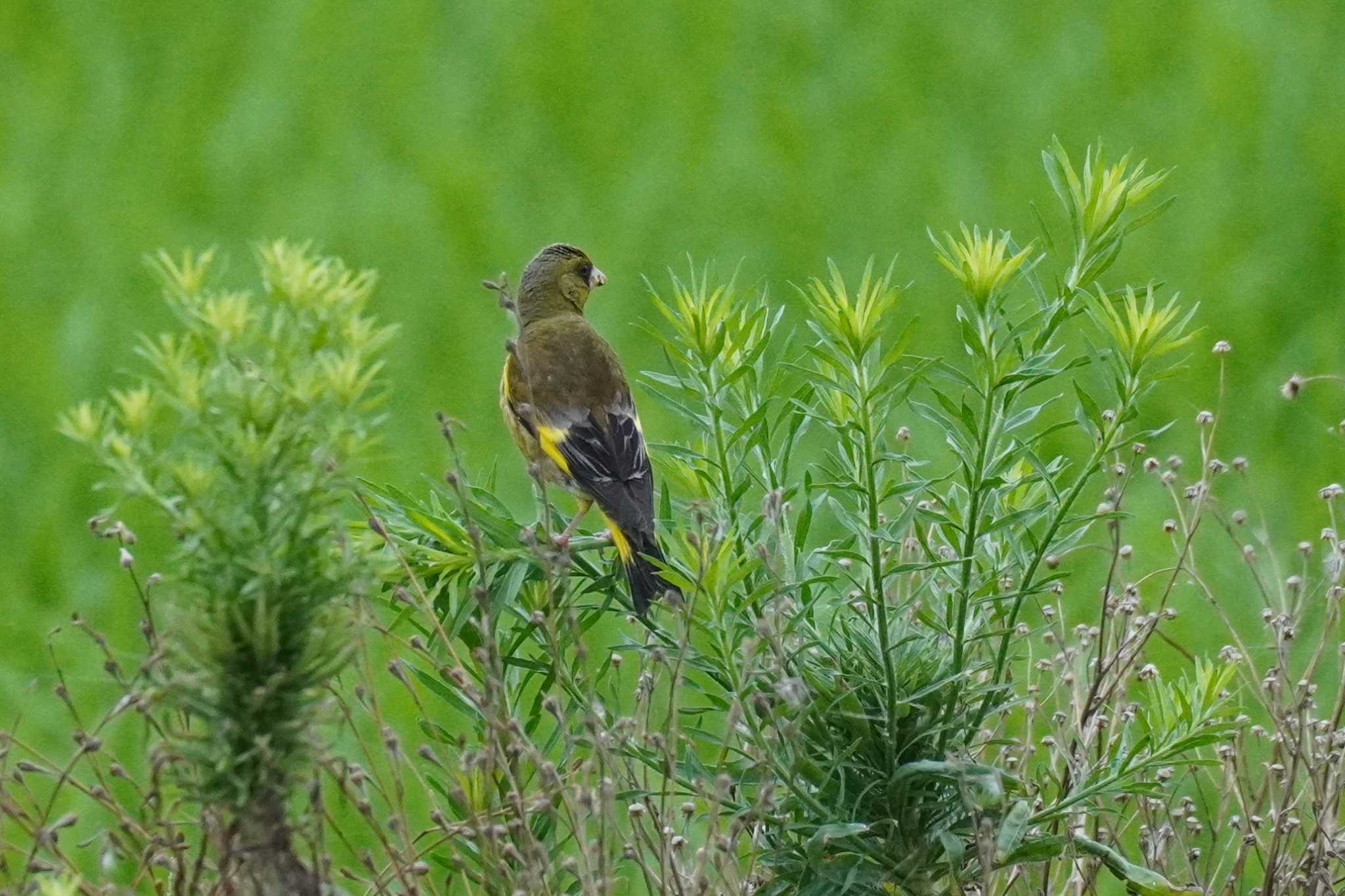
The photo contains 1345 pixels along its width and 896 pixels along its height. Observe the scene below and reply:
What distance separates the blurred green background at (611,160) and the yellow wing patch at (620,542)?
1.60 meters

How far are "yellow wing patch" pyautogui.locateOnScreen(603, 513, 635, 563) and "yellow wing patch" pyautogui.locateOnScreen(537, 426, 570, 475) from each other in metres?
0.45

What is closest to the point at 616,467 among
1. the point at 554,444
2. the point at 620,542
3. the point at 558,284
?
the point at 554,444

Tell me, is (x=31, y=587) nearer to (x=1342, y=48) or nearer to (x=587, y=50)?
(x=587, y=50)

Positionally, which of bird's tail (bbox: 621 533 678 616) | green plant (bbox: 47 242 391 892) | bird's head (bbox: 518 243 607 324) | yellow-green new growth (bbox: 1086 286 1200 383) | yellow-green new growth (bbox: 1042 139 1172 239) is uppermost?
bird's head (bbox: 518 243 607 324)

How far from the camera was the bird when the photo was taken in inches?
126

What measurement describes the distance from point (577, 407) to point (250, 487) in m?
2.18

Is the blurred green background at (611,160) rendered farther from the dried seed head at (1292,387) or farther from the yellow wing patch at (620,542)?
the dried seed head at (1292,387)

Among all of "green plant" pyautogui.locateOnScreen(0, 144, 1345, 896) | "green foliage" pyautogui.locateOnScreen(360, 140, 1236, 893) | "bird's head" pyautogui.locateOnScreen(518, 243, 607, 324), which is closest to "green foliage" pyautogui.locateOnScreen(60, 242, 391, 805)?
"green plant" pyautogui.locateOnScreen(0, 144, 1345, 896)

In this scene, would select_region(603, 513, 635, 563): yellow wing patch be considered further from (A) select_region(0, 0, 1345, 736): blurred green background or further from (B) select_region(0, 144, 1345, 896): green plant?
(A) select_region(0, 0, 1345, 736): blurred green background

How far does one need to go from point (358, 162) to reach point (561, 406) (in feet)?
8.48

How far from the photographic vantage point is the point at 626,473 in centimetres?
338

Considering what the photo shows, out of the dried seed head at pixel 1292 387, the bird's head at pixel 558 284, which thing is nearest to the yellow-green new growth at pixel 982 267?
the dried seed head at pixel 1292 387

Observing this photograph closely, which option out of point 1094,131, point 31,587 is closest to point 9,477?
point 31,587

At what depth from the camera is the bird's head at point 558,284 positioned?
14.1 ft
